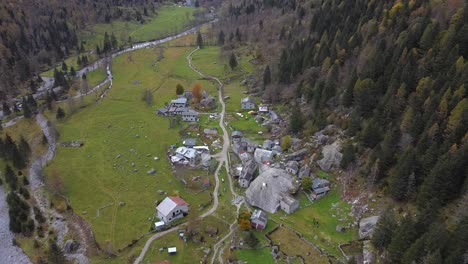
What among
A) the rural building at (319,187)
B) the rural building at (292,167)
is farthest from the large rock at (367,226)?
the rural building at (292,167)

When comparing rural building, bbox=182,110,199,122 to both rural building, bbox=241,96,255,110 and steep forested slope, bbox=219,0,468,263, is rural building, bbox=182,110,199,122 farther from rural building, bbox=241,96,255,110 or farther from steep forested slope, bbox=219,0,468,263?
steep forested slope, bbox=219,0,468,263

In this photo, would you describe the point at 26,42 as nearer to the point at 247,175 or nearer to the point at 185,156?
the point at 185,156

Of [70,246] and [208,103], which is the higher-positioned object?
[208,103]

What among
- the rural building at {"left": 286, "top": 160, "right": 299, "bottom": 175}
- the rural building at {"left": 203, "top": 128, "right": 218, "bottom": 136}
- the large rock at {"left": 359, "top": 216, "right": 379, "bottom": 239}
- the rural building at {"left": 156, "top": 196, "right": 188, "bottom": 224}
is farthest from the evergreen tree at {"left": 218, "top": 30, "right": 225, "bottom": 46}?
the large rock at {"left": 359, "top": 216, "right": 379, "bottom": 239}

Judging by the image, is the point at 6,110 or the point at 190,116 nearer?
the point at 190,116

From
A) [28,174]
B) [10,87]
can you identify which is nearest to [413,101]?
[28,174]

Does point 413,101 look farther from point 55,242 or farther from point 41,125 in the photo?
point 41,125

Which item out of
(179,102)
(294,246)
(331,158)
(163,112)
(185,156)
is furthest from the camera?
(179,102)

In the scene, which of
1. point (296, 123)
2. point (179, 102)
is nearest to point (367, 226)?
point (296, 123)
